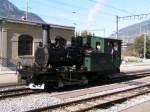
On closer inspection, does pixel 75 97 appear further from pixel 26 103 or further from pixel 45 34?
pixel 45 34

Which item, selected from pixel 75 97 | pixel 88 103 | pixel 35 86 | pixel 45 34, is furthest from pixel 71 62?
pixel 88 103

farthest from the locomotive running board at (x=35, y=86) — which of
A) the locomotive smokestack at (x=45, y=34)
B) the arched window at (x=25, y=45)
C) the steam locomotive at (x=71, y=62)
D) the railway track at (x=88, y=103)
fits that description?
the arched window at (x=25, y=45)

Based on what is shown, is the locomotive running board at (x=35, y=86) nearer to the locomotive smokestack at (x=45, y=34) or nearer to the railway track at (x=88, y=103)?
the locomotive smokestack at (x=45, y=34)

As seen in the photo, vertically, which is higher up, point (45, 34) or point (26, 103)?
point (45, 34)

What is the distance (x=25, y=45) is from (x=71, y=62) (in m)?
16.2

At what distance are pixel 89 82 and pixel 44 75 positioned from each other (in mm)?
5398

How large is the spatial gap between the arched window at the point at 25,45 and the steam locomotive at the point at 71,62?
1364 centimetres

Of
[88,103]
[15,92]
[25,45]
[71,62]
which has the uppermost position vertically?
[25,45]

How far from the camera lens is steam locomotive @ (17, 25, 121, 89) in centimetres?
1716

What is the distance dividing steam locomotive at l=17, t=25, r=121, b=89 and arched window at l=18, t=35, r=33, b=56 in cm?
1364

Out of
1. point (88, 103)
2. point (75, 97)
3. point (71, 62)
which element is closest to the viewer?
point (88, 103)

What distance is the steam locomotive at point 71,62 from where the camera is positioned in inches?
675

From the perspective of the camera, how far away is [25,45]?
1375 inches

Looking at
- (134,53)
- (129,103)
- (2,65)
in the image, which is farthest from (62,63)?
(134,53)
